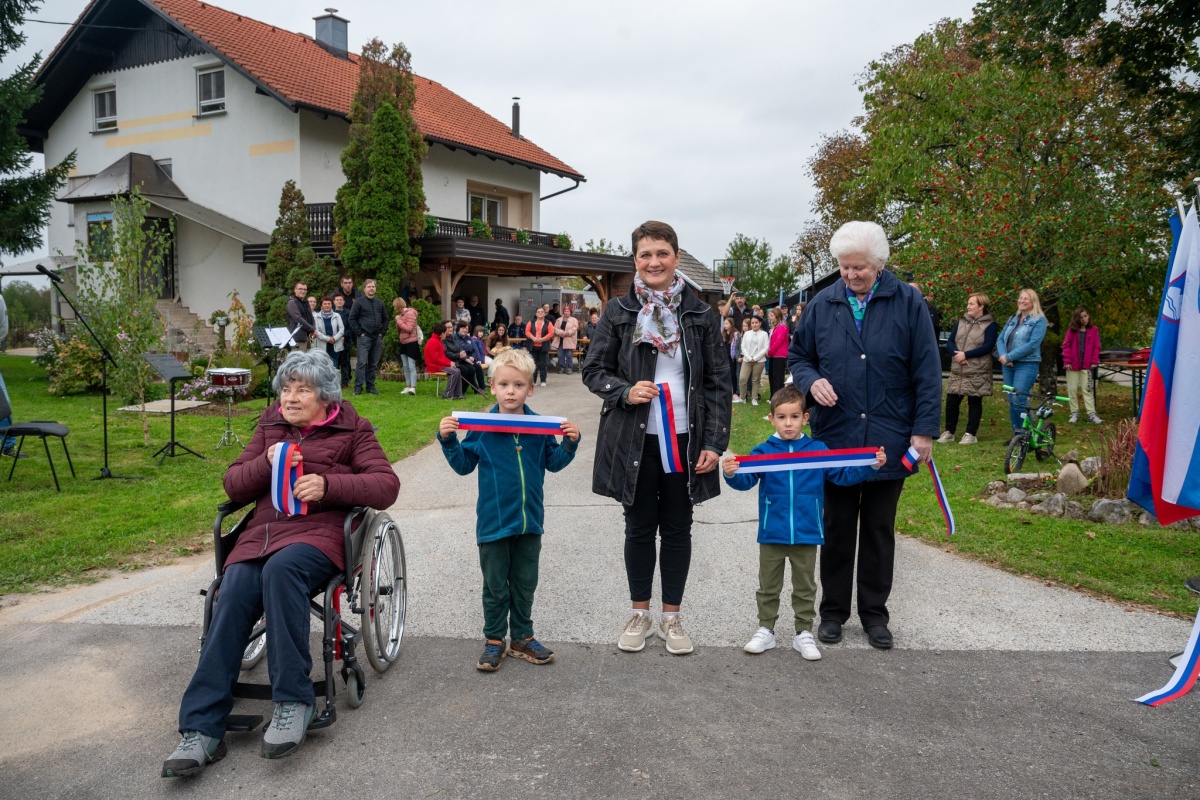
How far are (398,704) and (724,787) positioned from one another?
57.6 inches

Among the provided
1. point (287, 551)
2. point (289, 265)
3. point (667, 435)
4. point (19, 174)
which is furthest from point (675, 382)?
point (19, 174)

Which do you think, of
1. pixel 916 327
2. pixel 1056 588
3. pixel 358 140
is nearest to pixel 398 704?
pixel 916 327

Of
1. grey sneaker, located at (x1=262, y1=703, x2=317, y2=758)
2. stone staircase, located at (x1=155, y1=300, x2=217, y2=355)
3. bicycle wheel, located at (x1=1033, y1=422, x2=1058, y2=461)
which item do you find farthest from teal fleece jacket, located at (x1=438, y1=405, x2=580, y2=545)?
stone staircase, located at (x1=155, y1=300, x2=217, y2=355)

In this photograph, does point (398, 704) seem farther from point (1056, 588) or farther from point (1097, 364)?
point (1097, 364)

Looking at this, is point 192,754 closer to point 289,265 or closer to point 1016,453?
point 1016,453

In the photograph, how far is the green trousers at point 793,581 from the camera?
433 cm

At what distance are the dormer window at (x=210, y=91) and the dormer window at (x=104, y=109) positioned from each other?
367cm

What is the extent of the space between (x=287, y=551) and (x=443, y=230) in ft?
72.9

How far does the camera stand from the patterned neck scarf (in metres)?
4.09

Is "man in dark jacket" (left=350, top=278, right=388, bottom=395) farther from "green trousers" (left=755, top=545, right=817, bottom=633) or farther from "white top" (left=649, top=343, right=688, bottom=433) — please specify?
"green trousers" (left=755, top=545, right=817, bottom=633)

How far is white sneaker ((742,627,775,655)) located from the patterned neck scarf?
1.48 metres

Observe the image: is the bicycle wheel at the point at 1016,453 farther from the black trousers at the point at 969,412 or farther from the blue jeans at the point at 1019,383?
Result: the black trousers at the point at 969,412

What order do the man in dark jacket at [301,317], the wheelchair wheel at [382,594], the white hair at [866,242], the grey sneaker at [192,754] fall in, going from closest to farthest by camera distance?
the grey sneaker at [192,754]
the wheelchair wheel at [382,594]
the white hair at [866,242]
the man in dark jacket at [301,317]

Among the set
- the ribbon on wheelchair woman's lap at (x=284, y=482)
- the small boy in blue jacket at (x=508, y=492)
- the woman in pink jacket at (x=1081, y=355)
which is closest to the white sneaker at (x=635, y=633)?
the small boy in blue jacket at (x=508, y=492)
